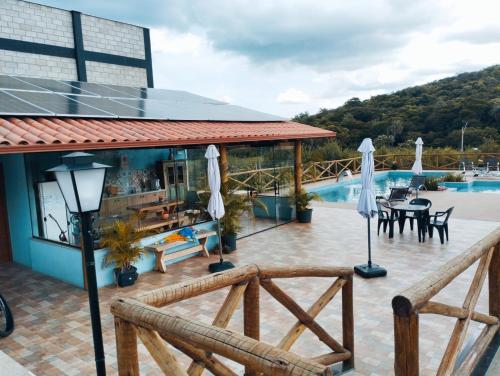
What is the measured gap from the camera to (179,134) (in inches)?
334

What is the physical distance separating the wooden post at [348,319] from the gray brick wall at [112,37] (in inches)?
515

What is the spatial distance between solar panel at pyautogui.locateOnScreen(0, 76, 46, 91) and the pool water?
515 inches

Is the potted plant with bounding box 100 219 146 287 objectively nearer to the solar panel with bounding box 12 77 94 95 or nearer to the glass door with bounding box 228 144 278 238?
the glass door with bounding box 228 144 278 238

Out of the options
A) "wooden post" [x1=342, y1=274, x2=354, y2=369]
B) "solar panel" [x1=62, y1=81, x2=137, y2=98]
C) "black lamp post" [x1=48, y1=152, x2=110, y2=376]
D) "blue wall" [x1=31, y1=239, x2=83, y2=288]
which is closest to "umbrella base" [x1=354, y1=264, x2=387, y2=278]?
"wooden post" [x1=342, y1=274, x2=354, y2=369]

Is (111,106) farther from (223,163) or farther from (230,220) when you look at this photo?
(230,220)

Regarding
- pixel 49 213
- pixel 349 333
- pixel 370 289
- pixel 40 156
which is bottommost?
pixel 370 289

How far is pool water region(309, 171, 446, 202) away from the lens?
19.2m

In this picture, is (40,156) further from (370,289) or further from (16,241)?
(370,289)

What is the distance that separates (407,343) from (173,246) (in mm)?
6428

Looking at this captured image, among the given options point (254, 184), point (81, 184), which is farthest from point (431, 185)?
point (81, 184)

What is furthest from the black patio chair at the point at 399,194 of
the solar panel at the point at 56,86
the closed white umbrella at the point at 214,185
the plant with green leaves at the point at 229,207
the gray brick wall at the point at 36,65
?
the gray brick wall at the point at 36,65

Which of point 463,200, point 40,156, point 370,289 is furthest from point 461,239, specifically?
point 40,156

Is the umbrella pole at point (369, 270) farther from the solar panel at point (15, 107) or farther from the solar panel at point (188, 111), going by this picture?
the solar panel at point (15, 107)

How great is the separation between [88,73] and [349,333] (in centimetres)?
1284
